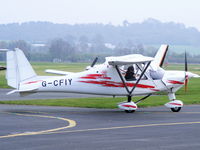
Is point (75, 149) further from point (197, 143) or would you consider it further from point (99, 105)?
point (99, 105)

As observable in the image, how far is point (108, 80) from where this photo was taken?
22891 millimetres

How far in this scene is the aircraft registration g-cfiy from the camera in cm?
2247

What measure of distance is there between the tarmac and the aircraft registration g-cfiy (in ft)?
2.63

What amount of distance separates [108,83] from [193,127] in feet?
21.3

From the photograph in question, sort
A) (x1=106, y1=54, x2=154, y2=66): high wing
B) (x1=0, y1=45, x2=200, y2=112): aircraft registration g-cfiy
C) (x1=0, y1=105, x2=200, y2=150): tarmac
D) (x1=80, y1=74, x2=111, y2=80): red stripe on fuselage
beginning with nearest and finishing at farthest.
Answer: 1. (x1=0, y1=105, x2=200, y2=150): tarmac
2. (x1=106, y1=54, x2=154, y2=66): high wing
3. (x1=0, y1=45, x2=200, y2=112): aircraft registration g-cfiy
4. (x1=80, y1=74, x2=111, y2=80): red stripe on fuselage

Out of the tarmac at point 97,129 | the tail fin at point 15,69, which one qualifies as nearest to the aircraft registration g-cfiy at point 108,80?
the tail fin at point 15,69

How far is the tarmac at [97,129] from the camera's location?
13.2 metres

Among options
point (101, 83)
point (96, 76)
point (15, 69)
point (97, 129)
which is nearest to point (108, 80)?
point (101, 83)

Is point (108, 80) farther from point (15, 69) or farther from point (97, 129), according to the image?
point (97, 129)

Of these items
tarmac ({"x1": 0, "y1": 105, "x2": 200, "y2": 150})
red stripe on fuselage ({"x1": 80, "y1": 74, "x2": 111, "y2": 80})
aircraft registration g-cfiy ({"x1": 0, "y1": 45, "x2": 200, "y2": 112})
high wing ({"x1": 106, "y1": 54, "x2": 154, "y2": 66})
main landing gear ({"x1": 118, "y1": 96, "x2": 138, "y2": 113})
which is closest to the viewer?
tarmac ({"x1": 0, "y1": 105, "x2": 200, "y2": 150})

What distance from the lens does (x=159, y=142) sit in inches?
539

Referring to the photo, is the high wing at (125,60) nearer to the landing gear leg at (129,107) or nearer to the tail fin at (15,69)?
the landing gear leg at (129,107)

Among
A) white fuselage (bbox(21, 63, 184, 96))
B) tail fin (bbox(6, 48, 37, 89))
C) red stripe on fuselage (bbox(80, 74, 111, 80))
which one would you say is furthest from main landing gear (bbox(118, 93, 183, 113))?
tail fin (bbox(6, 48, 37, 89))

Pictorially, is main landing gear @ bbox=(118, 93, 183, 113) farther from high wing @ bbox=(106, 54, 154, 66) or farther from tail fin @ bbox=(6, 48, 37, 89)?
tail fin @ bbox=(6, 48, 37, 89)
